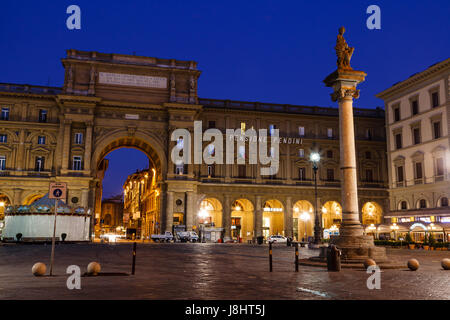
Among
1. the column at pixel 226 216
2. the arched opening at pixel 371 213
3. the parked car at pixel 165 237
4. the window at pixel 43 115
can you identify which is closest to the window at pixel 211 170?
the column at pixel 226 216

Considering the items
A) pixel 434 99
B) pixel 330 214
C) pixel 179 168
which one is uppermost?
pixel 434 99

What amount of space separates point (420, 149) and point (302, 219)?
21668mm

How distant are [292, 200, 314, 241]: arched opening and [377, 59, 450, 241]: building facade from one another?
14574 millimetres

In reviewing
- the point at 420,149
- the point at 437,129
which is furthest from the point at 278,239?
the point at 437,129

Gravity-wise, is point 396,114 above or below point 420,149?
above

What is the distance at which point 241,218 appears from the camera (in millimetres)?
64750

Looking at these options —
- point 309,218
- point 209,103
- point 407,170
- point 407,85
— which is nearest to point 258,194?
point 309,218

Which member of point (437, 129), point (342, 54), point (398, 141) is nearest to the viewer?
point (342, 54)

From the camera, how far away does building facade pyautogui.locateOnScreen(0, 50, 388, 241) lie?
5356 cm

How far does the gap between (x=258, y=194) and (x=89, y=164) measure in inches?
881

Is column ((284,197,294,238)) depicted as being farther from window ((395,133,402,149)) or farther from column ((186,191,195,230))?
window ((395,133,402,149))

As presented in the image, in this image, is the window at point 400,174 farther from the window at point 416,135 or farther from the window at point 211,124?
the window at point 211,124

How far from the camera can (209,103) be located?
2392 inches

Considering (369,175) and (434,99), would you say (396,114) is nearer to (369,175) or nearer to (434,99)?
(434,99)
